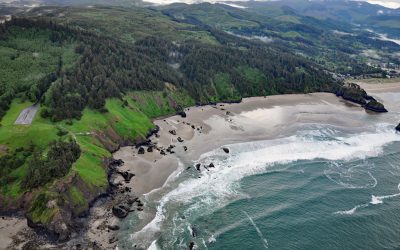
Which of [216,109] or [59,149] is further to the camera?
[216,109]

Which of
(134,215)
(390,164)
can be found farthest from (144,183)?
(390,164)

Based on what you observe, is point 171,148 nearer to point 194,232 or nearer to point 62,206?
point 194,232

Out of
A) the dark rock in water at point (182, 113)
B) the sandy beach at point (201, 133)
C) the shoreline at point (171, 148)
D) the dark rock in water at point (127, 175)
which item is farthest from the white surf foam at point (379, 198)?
the dark rock in water at point (182, 113)

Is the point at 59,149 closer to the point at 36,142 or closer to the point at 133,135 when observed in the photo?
the point at 36,142

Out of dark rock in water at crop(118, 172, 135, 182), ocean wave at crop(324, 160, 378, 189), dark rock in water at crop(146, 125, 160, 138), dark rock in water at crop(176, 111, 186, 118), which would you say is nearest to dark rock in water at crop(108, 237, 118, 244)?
dark rock in water at crop(118, 172, 135, 182)

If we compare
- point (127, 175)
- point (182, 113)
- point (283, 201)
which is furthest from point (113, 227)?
Result: point (182, 113)

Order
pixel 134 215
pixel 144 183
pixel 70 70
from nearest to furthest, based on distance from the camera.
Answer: pixel 134 215
pixel 144 183
pixel 70 70

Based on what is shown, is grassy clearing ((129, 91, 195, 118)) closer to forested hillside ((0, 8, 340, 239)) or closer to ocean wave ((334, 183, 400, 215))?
forested hillside ((0, 8, 340, 239))
